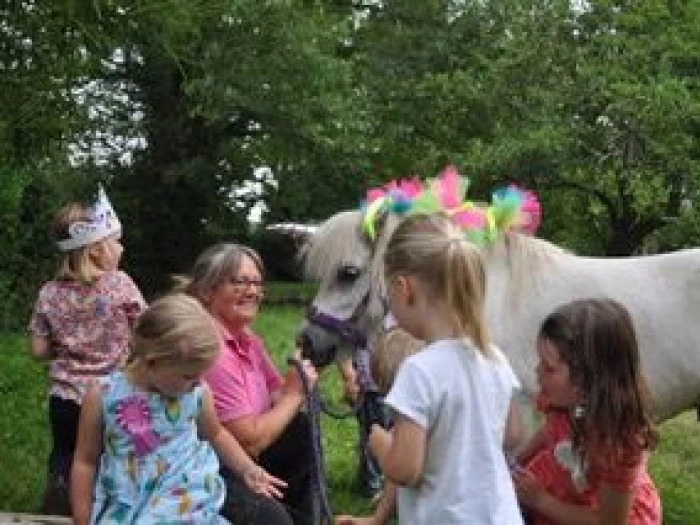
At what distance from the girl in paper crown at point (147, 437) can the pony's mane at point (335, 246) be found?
5.40ft

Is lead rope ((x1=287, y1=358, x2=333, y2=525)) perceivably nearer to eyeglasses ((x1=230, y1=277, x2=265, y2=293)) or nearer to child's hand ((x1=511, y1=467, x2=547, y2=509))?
eyeglasses ((x1=230, y1=277, x2=265, y2=293))

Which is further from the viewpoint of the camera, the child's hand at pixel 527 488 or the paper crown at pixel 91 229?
the paper crown at pixel 91 229

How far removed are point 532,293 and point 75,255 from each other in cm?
185

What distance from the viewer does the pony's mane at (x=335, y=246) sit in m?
4.76

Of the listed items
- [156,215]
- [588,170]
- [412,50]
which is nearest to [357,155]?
[412,50]

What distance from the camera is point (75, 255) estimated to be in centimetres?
488

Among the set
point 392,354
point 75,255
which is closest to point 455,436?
point 392,354

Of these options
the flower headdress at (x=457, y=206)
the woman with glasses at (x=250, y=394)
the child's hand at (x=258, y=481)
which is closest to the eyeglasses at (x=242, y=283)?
the woman with glasses at (x=250, y=394)

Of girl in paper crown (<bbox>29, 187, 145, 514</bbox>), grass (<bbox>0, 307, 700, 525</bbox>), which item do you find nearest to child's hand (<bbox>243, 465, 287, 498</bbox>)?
girl in paper crown (<bbox>29, 187, 145, 514</bbox>)

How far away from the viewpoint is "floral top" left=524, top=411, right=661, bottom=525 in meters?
2.66

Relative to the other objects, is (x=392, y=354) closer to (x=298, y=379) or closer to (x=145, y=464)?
(x=298, y=379)

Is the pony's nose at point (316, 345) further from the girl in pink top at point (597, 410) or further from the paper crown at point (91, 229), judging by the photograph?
the girl in pink top at point (597, 410)

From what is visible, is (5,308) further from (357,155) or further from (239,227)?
(239,227)

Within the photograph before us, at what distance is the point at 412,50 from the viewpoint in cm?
2145
